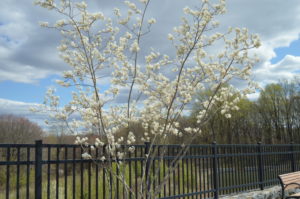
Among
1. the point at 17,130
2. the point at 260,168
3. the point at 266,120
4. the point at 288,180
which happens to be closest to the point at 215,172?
the point at 288,180

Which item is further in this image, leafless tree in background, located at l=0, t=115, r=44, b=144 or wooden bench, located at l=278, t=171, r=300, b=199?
leafless tree in background, located at l=0, t=115, r=44, b=144

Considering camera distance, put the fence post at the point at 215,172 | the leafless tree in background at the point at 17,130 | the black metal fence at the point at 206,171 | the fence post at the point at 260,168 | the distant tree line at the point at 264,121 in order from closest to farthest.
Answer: the black metal fence at the point at 206,171, the fence post at the point at 215,172, the fence post at the point at 260,168, the leafless tree in background at the point at 17,130, the distant tree line at the point at 264,121

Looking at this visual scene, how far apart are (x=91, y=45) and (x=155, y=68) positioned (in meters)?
0.85

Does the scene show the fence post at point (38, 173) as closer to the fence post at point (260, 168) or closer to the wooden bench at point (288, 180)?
the wooden bench at point (288, 180)

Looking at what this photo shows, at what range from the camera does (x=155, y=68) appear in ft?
13.2

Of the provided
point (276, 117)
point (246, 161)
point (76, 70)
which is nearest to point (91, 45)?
point (76, 70)

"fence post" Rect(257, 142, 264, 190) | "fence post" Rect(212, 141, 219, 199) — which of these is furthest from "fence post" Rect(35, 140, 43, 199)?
"fence post" Rect(257, 142, 264, 190)

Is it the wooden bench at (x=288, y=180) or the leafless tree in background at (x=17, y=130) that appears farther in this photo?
the leafless tree in background at (x=17, y=130)

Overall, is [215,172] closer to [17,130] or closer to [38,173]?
[38,173]

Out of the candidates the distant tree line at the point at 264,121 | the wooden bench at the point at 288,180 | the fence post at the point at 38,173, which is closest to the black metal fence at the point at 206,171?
the wooden bench at the point at 288,180

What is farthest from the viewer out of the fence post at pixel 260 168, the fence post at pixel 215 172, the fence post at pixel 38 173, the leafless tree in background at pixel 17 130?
the leafless tree in background at pixel 17 130

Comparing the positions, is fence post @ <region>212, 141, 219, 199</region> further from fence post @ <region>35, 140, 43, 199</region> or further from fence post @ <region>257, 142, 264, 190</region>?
fence post @ <region>35, 140, 43, 199</region>

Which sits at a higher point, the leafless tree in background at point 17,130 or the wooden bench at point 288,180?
the leafless tree in background at point 17,130

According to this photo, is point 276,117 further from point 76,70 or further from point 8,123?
point 76,70
